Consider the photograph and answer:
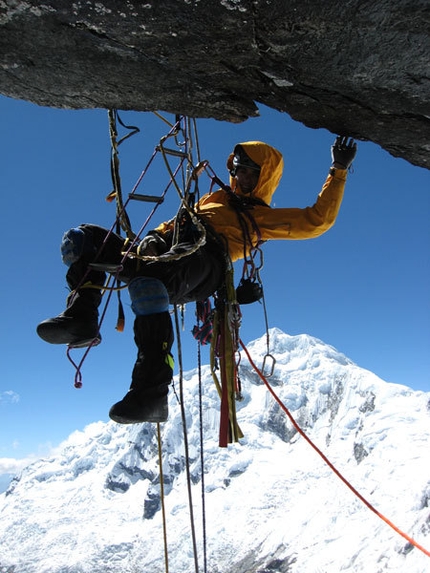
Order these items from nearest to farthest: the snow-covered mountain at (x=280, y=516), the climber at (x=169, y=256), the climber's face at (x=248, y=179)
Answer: the climber at (x=169, y=256) < the climber's face at (x=248, y=179) < the snow-covered mountain at (x=280, y=516)

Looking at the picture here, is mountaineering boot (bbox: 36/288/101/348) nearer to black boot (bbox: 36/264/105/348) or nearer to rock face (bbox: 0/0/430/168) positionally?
black boot (bbox: 36/264/105/348)

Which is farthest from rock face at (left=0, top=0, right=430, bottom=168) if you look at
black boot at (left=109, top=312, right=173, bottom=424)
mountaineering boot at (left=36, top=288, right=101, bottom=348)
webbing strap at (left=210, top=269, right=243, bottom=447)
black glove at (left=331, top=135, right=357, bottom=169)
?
webbing strap at (left=210, top=269, right=243, bottom=447)

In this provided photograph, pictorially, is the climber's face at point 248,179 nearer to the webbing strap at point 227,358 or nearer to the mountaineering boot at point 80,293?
the webbing strap at point 227,358

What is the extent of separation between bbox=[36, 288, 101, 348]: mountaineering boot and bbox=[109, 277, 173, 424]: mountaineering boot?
349mm

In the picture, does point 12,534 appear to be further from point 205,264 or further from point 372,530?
point 205,264

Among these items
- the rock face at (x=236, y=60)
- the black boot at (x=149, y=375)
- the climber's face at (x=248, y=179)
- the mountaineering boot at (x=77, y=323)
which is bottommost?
the black boot at (x=149, y=375)

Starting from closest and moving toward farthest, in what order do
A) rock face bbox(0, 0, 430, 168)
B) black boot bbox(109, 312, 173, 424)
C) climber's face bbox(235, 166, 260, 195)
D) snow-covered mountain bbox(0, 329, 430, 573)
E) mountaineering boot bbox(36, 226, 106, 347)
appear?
rock face bbox(0, 0, 430, 168) → black boot bbox(109, 312, 173, 424) → mountaineering boot bbox(36, 226, 106, 347) → climber's face bbox(235, 166, 260, 195) → snow-covered mountain bbox(0, 329, 430, 573)

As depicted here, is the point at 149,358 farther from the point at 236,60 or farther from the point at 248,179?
the point at 248,179

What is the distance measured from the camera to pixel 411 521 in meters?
95.4

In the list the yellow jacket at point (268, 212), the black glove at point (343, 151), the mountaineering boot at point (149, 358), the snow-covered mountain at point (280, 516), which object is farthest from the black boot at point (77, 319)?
the snow-covered mountain at point (280, 516)

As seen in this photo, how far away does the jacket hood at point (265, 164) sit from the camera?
4.62 m

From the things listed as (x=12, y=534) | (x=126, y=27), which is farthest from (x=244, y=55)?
(x=12, y=534)

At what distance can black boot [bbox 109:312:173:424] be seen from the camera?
10.7 feet

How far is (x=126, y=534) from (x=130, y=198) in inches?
7527
